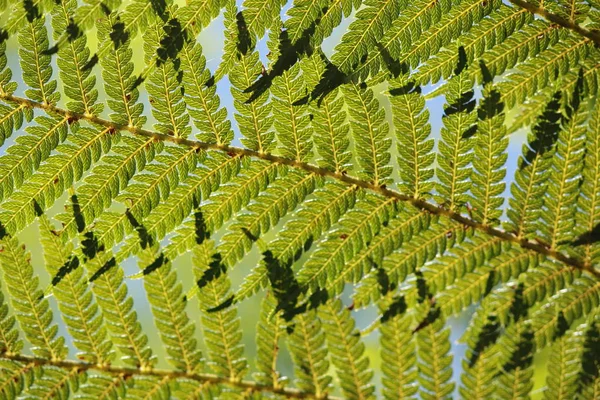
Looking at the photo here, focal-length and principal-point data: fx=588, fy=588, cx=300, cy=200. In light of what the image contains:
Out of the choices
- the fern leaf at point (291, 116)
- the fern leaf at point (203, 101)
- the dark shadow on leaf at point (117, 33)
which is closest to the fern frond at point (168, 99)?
the fern leaf at point (203, 101)

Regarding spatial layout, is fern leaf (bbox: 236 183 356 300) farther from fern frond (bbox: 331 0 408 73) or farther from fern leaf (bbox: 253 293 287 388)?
fern frond (bbox: 331 0 408 73)

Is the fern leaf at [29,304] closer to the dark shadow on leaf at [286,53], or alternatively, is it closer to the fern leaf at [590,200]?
the dark shadow on leaf at [286,53]

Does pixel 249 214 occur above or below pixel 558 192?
below

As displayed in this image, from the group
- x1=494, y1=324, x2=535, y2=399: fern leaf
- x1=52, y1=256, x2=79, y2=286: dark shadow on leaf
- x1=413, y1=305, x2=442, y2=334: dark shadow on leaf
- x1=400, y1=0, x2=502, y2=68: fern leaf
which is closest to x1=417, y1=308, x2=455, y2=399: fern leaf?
x1=413, y1=305, x2=442, y2=334: dark shadow on leaf

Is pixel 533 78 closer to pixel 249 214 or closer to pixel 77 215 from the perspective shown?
pixel 249 214

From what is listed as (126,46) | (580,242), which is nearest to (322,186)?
(126,46)

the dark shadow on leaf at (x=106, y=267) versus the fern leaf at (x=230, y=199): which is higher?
the fern leaf at (x=230, y=199)
